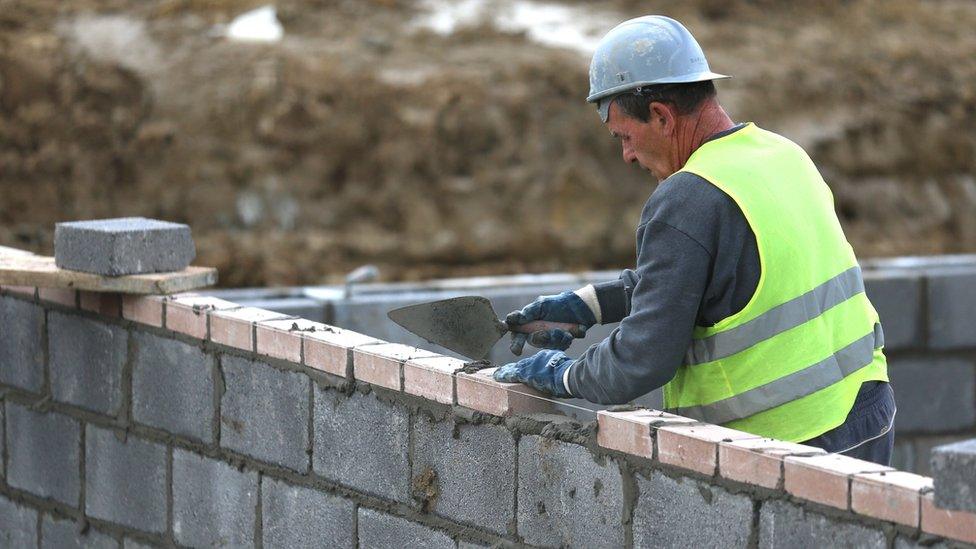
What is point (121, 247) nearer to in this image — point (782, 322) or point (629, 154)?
point (629, 154)

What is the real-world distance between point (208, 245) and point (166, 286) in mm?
7157

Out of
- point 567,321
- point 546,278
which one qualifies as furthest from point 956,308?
point 567,321

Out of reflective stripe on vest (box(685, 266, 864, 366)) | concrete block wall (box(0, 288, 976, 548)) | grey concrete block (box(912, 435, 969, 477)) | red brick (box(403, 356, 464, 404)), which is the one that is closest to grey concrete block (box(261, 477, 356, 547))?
concrete block wall (box(0, 288, 976, 548))

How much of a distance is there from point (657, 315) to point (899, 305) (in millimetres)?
4910


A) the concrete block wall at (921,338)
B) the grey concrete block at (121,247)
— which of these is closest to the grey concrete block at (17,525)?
the grey concrete block at (121,247)

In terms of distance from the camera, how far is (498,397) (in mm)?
3561

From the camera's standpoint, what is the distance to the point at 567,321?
149 inches

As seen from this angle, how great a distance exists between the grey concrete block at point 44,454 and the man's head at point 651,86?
2.52 m

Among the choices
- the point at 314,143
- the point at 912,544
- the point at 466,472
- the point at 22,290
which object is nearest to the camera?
the point at 912,544

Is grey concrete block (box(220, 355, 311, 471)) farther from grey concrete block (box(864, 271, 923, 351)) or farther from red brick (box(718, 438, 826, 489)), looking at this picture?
grey concrete block (box(864, 271, 923, 351))

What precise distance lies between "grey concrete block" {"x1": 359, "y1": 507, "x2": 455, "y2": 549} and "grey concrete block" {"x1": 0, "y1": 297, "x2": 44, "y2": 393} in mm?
1719

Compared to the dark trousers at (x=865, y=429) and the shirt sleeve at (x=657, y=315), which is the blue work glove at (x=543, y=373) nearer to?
the shirt sleeve at (x=657, y=315)

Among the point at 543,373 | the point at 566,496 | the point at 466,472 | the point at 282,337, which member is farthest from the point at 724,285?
the point at 282,337

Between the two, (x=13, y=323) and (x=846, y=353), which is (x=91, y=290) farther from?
(x=846, y=353)
